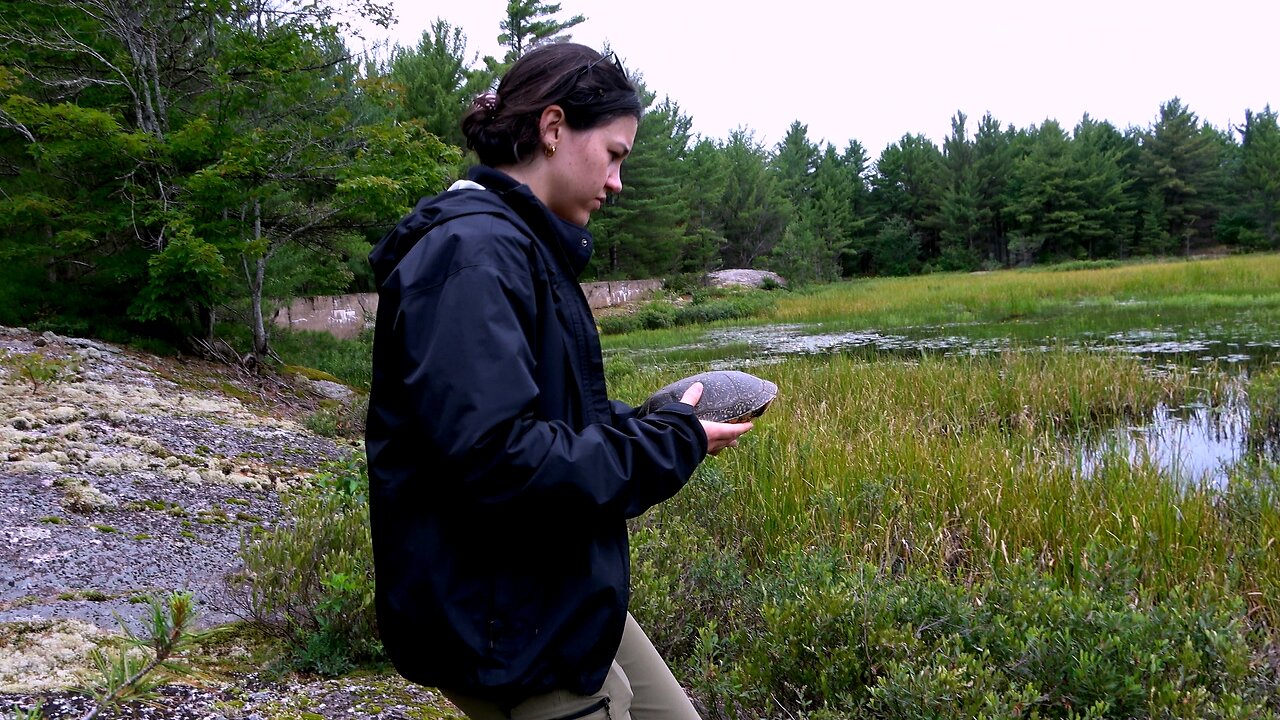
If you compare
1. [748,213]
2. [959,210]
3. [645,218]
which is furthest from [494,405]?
[959,210]

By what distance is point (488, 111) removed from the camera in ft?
4.85

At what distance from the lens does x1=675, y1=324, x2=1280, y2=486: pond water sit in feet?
21.3

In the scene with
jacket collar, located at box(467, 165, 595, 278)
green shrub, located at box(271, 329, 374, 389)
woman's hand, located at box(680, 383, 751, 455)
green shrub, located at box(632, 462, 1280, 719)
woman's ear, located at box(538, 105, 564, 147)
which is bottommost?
green shrub, located at box(632, 462, 1280, 719)

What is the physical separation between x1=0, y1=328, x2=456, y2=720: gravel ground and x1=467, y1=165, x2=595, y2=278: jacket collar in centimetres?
162

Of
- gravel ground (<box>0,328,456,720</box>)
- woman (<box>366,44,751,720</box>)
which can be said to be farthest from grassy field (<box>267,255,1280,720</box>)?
woman (<box>366,44,751,720</box>)

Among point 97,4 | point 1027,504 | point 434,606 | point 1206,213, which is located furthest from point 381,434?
point 1206,213

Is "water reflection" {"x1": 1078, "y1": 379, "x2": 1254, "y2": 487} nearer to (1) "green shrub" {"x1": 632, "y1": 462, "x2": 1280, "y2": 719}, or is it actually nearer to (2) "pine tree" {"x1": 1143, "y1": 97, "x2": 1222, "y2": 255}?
(1) "green shrub" {"x1": 632, "y1": 462, "x2": 1280, "y2": 719}

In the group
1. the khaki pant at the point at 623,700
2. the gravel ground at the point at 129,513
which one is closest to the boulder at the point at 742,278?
the gravel ground at the point at 129,513

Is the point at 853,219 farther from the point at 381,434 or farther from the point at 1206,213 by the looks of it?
the point at 381,434

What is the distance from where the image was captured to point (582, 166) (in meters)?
1.46

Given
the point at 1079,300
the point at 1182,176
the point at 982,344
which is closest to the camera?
the point at 982,344

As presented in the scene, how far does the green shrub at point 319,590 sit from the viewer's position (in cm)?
303

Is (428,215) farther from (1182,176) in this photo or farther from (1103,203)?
(1182,176)

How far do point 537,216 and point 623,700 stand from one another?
2.64 ft
